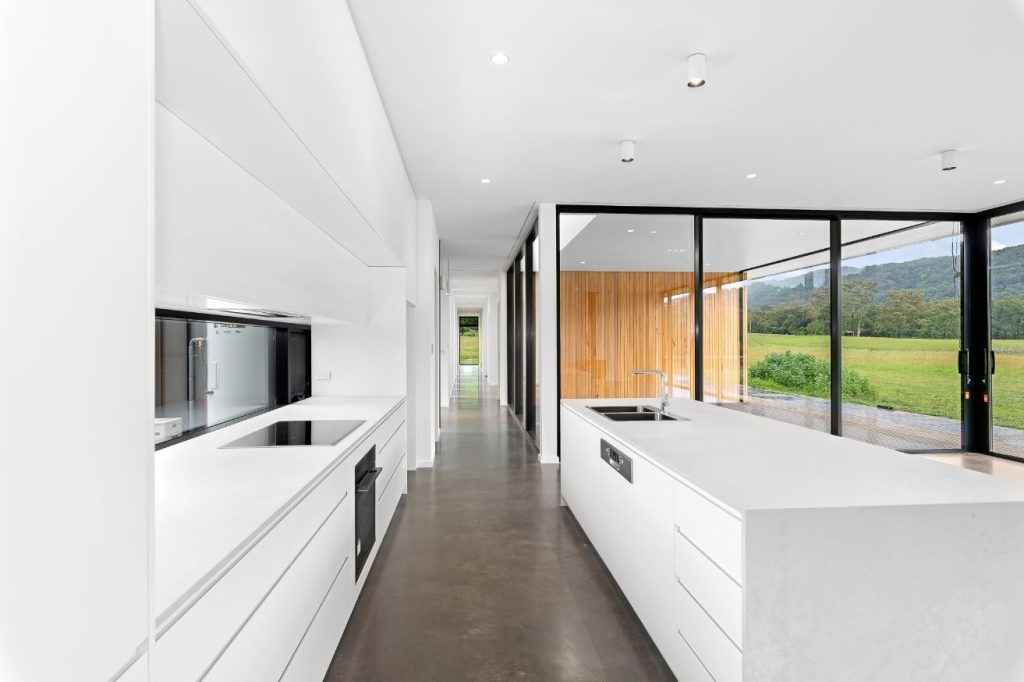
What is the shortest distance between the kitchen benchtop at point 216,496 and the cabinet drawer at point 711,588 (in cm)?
123

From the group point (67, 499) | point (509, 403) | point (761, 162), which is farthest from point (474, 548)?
point (509, 403)

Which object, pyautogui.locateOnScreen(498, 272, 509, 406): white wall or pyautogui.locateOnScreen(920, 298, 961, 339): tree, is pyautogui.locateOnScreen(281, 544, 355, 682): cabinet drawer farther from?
pyautogui.locateOnScreen(498, 272, 509, 406): white wall

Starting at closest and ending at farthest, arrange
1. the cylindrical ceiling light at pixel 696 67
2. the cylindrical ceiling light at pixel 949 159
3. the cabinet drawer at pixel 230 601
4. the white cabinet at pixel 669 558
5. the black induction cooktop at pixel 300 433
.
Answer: the cabinet drawer at pixel 230 601
the white cabinet at pixel 669 558
the black induction cooktop at pixel 300 433
the cylindrical ceiling light at pixel 696 67
the cylindrical ceiling light at pixel 949 159

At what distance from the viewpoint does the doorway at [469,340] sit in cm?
2862

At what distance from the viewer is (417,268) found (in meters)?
5.24

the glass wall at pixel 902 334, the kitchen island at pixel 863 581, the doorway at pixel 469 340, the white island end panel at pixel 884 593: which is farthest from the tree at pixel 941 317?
the doorway at pixel 469 340

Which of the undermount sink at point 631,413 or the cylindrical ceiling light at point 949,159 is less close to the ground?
the cylindrical ceiling light at point 949,159

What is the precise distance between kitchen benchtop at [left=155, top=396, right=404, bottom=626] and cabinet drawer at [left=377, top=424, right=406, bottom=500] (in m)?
0.48

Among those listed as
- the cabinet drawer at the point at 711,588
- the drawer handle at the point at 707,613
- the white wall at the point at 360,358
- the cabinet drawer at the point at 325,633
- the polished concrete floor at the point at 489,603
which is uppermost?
the white wall at the point at 360,358

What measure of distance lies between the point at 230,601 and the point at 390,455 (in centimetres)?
231

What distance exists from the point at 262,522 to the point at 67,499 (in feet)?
2.29

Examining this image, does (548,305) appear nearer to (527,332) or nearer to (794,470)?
(527,332)

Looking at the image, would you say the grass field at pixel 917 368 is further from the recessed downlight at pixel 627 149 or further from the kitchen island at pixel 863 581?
the kitchen island at pixel 863 581

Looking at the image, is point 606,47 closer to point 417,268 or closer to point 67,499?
point 67,499
